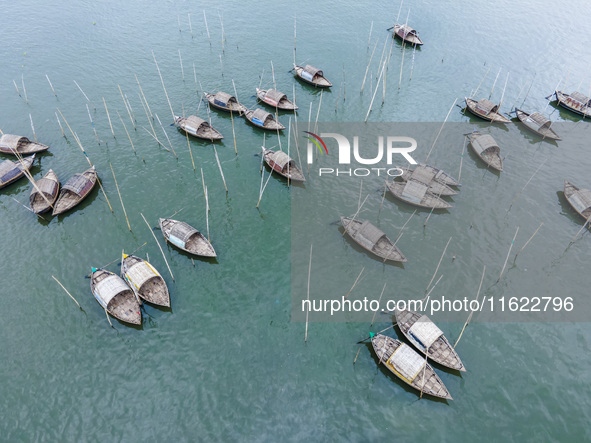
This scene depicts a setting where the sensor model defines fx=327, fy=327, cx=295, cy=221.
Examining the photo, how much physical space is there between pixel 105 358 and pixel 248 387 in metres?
14.0

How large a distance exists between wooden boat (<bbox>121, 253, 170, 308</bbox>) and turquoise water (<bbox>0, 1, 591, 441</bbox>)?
1.43 m

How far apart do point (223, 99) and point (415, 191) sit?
1413 inches

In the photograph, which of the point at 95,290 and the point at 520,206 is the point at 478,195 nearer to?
the point at 520,206

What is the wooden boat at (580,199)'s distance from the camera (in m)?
42.1

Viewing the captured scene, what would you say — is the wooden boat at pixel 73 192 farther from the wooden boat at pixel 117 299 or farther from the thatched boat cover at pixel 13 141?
the wooden boat at pixel 117 299

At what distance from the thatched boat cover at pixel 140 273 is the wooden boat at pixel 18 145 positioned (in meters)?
29.9

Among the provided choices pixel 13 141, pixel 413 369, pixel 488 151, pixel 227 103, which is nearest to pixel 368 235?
pixel 413 369

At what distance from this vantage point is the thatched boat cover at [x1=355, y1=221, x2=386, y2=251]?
39031 mm

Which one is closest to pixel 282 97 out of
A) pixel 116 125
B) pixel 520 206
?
pixel 116 125

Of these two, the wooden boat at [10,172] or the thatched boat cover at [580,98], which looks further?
the thatched boat cover at [580,98]

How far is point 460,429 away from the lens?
1099 inches

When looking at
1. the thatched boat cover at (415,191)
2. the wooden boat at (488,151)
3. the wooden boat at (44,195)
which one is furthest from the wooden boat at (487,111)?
the wooden boat at (44,195)

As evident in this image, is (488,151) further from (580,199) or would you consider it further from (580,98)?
(580,98)

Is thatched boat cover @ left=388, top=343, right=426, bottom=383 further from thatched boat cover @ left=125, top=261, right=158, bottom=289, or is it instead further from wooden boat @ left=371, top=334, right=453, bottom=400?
thatched boat cover @ left=125, top=261, right=158, bottom=289
